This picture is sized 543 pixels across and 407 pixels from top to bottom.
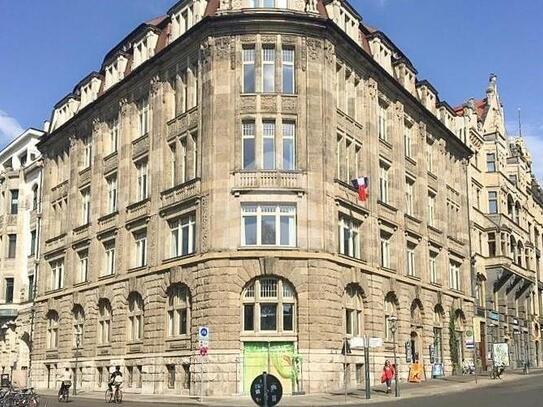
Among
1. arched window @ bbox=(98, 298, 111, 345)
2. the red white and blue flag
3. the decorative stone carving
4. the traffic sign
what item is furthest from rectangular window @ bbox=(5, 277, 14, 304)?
the traffic sign

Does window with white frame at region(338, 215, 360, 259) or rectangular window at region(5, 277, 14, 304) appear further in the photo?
rectangular window at region(5, 277, 14, 304)

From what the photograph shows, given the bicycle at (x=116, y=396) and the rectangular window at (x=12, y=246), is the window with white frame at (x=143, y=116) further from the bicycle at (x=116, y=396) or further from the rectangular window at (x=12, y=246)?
the rectangular window at (x=12, y=246)

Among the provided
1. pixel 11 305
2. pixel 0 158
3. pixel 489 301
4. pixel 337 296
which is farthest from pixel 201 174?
pixel 0 158

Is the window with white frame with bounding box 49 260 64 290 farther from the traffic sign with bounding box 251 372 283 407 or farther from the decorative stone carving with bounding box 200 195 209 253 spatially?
the traffic sign with bounding box 251 372 283 407

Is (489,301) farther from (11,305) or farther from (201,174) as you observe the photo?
(11,305)

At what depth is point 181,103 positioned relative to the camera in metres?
45.3

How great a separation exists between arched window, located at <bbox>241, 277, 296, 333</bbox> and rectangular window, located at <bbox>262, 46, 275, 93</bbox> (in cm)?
1041

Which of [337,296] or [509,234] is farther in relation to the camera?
[509,234]

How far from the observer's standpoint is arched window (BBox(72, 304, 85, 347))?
173 feet

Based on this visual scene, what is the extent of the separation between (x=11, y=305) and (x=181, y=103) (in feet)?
105

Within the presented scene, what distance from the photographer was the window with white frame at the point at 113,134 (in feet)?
173

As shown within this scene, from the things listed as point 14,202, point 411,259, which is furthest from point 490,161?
point 14,202

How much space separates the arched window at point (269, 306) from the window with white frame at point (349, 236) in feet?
15.4

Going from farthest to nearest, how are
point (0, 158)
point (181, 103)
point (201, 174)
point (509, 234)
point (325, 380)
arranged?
point (0, 158)
point (509, 234)
point (181, 103)
point (201, 174)
point (325, 380)
